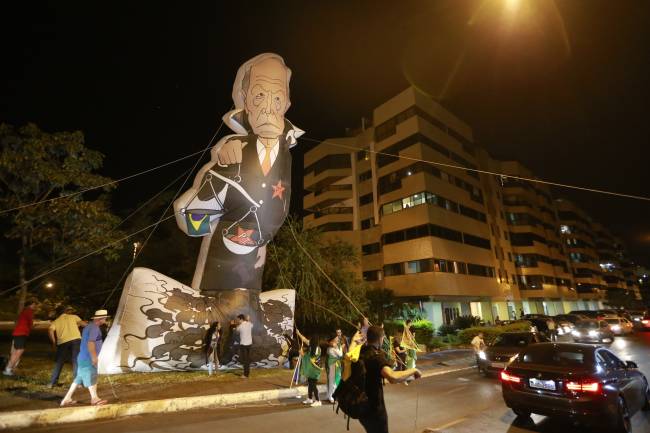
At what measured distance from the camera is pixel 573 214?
73750 mm

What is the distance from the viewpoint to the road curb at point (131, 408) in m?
5.86

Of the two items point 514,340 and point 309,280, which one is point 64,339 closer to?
point 514,340

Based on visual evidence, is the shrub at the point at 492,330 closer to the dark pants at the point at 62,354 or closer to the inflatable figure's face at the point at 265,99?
the inflatable figure's face at the point at 265,99

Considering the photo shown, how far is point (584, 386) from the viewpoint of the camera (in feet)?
18.2

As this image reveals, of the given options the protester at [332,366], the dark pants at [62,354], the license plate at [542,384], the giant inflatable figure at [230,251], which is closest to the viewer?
the license plate at [542,384]

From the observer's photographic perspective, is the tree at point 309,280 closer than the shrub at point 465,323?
Yes

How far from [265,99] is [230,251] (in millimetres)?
5105

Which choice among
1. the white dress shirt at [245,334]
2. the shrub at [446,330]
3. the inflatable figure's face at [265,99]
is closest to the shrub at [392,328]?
the shrub at [446,330]

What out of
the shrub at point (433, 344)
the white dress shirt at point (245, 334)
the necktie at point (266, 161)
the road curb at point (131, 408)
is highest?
the necktie at point (266, 161)

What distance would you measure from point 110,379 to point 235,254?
449 cm

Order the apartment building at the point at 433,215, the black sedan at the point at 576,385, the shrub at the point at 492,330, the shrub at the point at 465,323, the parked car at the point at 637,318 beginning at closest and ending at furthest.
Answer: the black sedan at the point at 576,385, the shrub at the point at 492,330, the shrub at the point at 465,323, the parked car at the point at 637,318, the apartment building at the point at 433,215

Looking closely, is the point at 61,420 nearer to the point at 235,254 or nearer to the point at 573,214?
the point at 235,254

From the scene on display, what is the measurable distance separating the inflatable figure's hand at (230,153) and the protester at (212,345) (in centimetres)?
493

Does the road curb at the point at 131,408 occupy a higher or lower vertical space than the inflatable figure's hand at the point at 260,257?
lower
